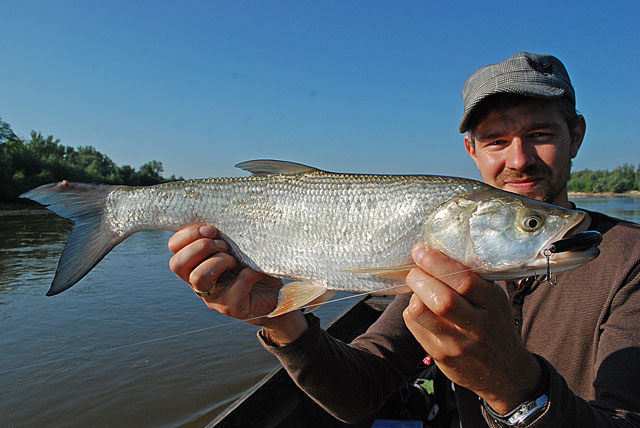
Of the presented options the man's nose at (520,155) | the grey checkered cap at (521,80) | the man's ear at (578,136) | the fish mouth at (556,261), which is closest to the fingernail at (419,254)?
the fish mouth at (556,261)

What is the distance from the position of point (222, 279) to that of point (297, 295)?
1.60 ft

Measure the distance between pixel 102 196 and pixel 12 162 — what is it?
163 ft

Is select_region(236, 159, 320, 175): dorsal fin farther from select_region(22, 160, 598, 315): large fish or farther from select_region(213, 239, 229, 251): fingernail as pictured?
select_region(213, 239, 229, 251): fingernail

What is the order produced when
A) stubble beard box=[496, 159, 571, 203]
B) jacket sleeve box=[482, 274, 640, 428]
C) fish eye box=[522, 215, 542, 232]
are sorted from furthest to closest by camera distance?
stubble beard box=[496, 159, 571, 203], fish eye box=[522, 215, 542, 232], jacket sleeve box=[482, 274, 640, 428]

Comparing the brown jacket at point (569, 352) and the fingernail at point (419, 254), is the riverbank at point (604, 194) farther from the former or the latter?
the fingernail at point (419, 254)

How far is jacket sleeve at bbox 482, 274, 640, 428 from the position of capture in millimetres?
1598

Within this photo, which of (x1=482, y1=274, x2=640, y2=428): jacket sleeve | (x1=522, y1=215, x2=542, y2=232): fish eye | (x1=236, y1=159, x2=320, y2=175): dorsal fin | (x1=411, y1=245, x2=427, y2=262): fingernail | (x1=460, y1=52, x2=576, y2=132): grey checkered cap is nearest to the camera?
(x1=482, y1=274, x2=640, y2=428): jacket sleeve

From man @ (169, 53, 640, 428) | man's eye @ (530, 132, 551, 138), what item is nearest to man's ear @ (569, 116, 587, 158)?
man @ (169, 53, 640, 428)

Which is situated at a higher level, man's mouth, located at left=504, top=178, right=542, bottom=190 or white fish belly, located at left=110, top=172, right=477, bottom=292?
man's mouth, located at left=504, top=178, right=542, bottom=190

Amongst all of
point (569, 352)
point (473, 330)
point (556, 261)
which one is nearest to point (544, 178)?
point (569, 352)

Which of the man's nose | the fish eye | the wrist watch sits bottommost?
the wrist watch

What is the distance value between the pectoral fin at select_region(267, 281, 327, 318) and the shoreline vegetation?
38457mm

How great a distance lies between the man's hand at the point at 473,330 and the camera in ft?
5.27

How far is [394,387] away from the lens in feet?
9.37
